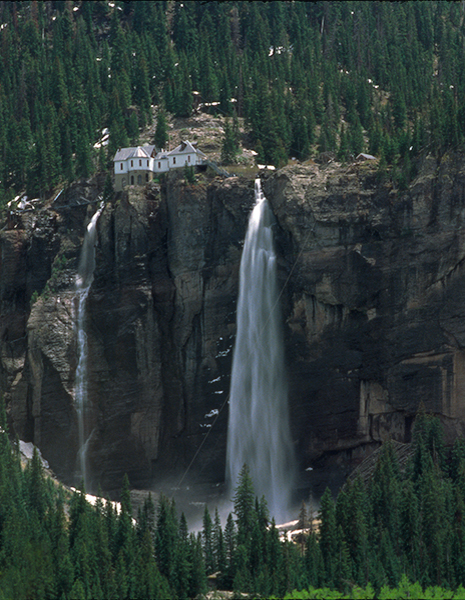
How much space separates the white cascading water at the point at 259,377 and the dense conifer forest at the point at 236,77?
49.1 feet

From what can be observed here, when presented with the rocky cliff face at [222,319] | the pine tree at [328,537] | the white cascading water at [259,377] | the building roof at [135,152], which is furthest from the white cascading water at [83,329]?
the pine tree at [328,537]

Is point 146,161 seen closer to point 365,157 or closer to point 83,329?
point 83,329

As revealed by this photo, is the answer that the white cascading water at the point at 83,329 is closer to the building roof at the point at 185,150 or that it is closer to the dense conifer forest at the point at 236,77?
the building roof at the point at 185,150

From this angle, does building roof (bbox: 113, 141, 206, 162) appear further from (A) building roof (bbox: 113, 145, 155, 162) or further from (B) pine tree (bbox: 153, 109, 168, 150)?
(B) pine tree (bbox: 153, 109, 168, 150)

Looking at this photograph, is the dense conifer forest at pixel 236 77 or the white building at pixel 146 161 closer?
the white building at pixel 146 161

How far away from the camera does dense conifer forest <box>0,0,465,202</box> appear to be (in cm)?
13925

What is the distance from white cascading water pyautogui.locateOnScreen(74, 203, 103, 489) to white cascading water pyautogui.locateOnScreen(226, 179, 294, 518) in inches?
577

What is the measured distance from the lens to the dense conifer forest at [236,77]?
139250 mm

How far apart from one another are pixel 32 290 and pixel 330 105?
143 feet

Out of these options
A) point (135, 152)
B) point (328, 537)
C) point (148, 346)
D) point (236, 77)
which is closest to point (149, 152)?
point (135, 152)

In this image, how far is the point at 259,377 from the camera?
121 m

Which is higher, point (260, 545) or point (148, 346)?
point (148, 346)

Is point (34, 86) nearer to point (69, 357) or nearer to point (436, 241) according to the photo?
point (69, 357)

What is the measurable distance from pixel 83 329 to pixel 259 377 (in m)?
19.3
